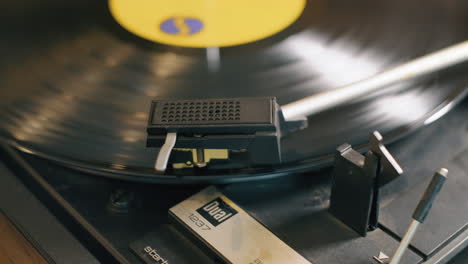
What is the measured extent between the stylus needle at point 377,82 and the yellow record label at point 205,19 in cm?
21

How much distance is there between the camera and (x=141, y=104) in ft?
2.86

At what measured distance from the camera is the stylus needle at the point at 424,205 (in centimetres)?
62

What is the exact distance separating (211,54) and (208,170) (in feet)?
0.73

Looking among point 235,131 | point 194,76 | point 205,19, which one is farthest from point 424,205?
point 205,19

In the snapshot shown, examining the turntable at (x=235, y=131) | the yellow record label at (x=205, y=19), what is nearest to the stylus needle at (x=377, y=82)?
the turntable at (x=235, y=131)

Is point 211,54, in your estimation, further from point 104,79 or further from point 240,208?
point 240,208

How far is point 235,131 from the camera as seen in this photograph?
0.72 meters

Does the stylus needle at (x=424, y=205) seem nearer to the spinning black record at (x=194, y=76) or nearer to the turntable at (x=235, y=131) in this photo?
the turntable at (x=235, y=131)

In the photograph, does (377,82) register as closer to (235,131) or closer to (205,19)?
(235,131)

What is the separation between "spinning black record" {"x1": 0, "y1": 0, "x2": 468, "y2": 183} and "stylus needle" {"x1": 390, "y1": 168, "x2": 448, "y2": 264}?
0.55ft

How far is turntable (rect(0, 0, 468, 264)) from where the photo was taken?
0.73 meters

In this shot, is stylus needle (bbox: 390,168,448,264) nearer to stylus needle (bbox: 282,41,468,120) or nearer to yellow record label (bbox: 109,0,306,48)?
stylus needle (bbox: 282,41,468,120)

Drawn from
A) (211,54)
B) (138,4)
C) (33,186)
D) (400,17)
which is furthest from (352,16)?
(33,186)

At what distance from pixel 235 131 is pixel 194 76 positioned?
211mm
